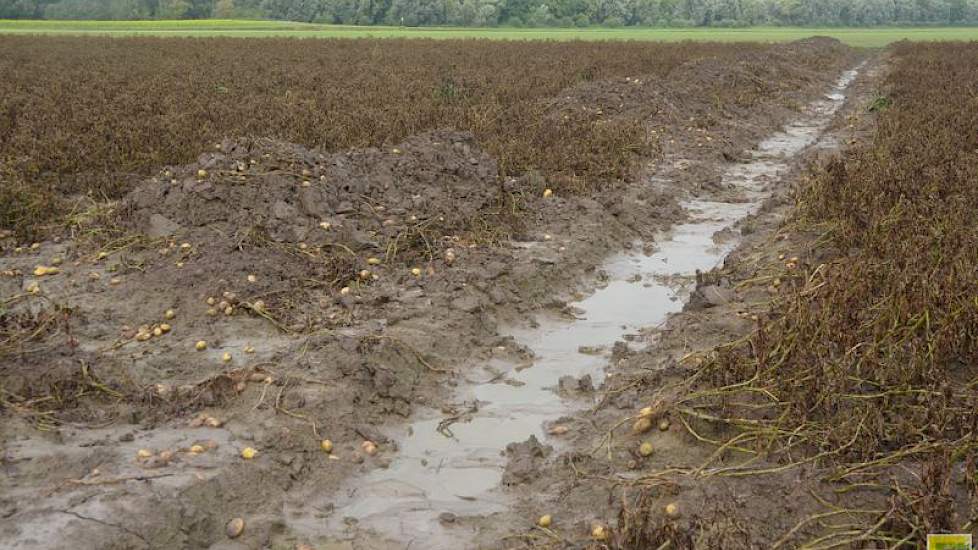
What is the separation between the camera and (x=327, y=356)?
6074mm

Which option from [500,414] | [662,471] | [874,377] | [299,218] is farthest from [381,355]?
[874,377]

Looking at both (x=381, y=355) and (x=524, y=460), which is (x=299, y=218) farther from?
(x=524, y=460)

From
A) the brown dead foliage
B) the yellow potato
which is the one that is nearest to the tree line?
the brown dead foliage

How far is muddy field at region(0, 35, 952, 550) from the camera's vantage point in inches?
176

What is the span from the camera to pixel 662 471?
4793mm

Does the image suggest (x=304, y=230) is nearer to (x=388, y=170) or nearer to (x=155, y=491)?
(x=388, y=170)

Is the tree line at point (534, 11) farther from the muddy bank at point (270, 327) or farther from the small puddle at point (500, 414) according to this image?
the small puddle at point (500, 414)

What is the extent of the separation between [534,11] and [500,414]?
71.9 m

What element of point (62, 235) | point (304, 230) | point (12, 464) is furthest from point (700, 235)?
point (12, 464)

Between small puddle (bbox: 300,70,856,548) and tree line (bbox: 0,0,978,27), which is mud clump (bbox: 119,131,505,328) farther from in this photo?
tree line (bbox: 0,0,978,27)

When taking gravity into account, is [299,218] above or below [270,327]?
above

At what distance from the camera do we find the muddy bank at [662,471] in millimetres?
4168

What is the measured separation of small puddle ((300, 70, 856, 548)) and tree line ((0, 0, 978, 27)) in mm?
62909

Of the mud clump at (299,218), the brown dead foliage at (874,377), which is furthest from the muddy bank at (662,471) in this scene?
the mud clump at (299,218)
